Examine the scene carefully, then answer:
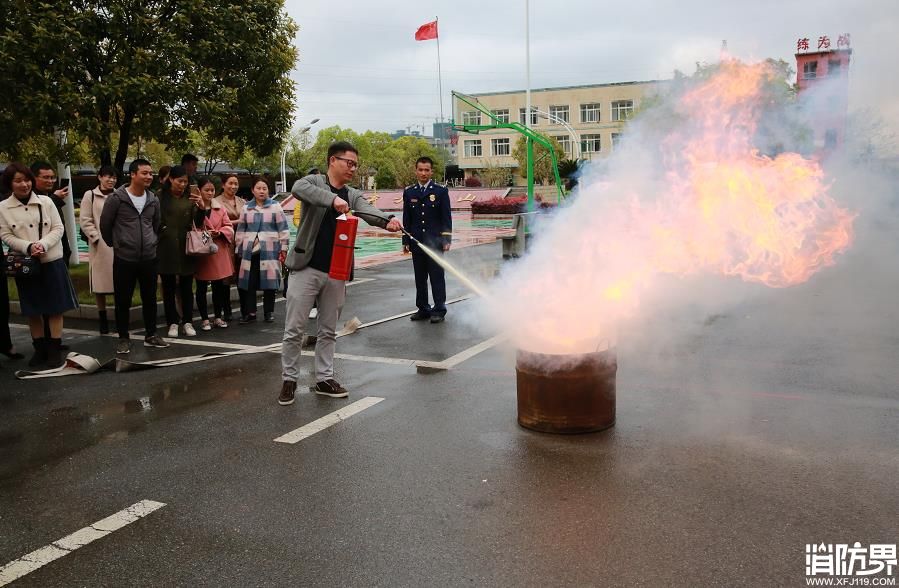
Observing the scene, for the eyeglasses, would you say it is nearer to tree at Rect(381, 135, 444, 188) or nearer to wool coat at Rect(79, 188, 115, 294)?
wool coat at Rect(79, 188, 115, 294)

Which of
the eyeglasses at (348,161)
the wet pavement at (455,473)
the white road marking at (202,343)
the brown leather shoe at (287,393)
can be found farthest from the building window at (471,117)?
the brown leather shoe at (287,393)

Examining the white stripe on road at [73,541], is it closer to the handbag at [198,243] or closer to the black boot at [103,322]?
the handbag at [198,243]

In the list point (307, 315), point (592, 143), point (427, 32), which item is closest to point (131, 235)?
point (307, 315)

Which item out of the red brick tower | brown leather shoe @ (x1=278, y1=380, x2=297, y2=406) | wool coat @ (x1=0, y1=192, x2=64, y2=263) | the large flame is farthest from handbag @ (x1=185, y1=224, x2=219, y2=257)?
the red brick tower

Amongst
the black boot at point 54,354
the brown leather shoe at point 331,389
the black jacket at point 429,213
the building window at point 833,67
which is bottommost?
the brown leather shoe at point 331,389

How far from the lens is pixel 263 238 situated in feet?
31.2

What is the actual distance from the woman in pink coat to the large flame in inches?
175

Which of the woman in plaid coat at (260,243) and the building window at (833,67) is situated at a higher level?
the building window at (833,67)

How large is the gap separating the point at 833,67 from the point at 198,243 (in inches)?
311

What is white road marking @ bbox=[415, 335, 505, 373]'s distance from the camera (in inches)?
281

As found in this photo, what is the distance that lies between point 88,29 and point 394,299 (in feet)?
19.2

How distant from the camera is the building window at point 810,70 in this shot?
8860 millimetres

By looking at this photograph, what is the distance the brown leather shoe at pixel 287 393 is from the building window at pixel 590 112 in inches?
3212

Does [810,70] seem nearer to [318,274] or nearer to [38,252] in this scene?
[318,274]
